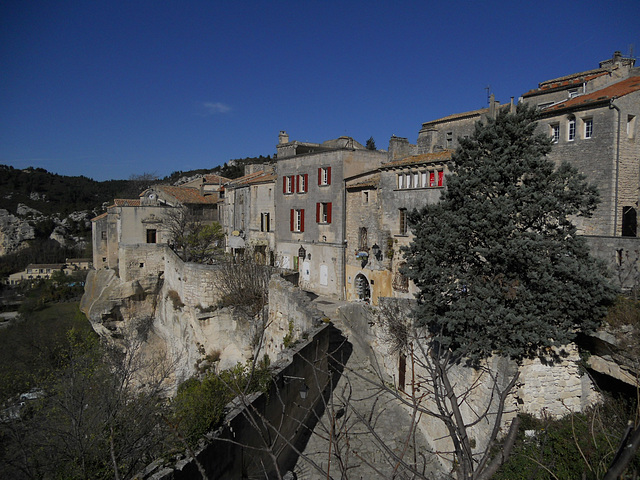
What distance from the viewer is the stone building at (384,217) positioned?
843 inches

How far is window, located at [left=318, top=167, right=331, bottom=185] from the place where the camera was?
2755 centimetres

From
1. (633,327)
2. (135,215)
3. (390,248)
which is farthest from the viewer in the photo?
(135,215)

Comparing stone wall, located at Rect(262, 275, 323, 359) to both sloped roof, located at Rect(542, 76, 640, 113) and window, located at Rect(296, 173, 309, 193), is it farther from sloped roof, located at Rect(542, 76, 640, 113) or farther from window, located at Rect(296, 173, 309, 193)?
sloped roof, located at Rect(542, 76, 640, 113)

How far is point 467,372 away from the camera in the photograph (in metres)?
10.3

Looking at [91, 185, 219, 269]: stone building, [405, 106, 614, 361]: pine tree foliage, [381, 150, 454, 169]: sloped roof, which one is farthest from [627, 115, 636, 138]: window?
[91, 185, 219, 269]: stone building

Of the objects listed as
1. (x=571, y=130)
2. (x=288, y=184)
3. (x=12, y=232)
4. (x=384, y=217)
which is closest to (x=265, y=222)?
(x=288, y=184)

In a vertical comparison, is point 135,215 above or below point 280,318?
above

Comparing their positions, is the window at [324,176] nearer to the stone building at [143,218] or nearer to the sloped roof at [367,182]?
the sloped roof at [367,182]

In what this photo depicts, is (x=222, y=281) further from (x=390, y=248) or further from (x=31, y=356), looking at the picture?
(x=31, y=356)

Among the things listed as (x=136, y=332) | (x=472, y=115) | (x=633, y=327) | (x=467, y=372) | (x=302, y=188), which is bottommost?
(x=136, y=332)

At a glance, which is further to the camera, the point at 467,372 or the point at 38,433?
the point at 38,433

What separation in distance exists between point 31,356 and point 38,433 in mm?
23103

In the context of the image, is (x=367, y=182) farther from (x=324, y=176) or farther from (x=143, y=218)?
(x=143, y=218)

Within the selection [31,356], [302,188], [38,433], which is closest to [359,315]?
[38,433]
